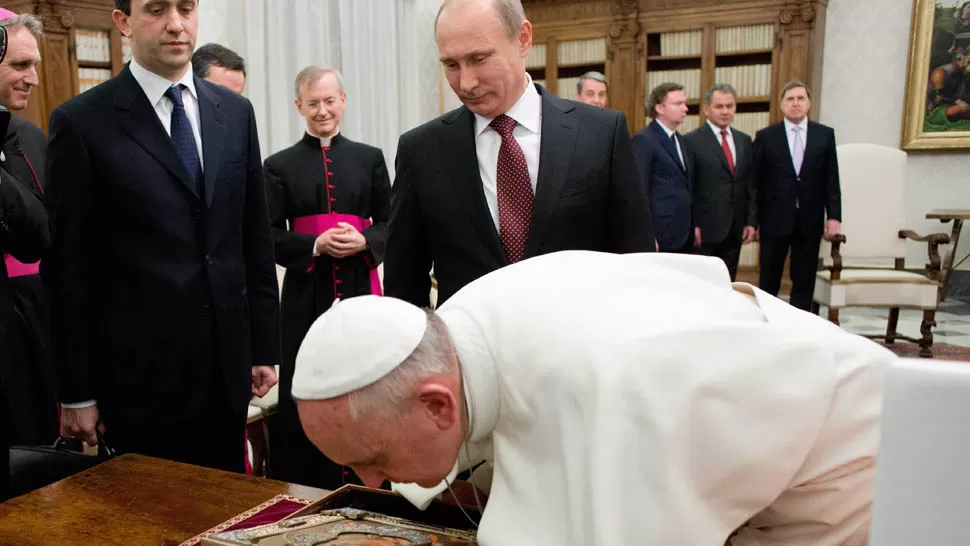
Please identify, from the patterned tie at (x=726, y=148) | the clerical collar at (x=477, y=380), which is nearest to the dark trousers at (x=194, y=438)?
the clerical collar at (x=477, y=380)

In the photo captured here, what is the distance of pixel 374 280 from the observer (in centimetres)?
341

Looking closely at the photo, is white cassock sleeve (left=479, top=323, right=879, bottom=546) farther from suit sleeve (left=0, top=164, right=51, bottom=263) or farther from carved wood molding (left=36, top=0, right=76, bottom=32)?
carved wood molding (left=36, top=0, right=76, bottom=32)

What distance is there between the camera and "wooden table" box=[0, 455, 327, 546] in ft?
5.01

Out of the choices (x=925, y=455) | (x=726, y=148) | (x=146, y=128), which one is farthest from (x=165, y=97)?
(x=726, y=148)

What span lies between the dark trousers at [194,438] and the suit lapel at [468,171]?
0.81m

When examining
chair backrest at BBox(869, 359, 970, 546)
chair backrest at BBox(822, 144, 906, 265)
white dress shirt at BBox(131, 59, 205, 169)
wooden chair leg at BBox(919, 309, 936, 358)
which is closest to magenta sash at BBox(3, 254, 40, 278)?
white dress shirt at BBox(131, 59, 205, 169)

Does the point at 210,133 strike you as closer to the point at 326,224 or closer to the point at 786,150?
the point at 326,224

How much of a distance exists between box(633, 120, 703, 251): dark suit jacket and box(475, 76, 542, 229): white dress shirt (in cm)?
364

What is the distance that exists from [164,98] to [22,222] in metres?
0.45

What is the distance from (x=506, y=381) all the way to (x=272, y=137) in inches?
203

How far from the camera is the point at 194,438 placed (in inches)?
84.7

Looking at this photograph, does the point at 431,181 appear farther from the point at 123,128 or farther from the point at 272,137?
the point at 272,137

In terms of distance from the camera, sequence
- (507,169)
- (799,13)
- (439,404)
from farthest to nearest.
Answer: (799,13) → (507,169) → (439,404)

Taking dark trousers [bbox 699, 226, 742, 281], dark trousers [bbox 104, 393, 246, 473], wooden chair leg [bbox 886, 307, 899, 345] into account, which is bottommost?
wooden chair leg [bbox 886, 307, 899, 345]
